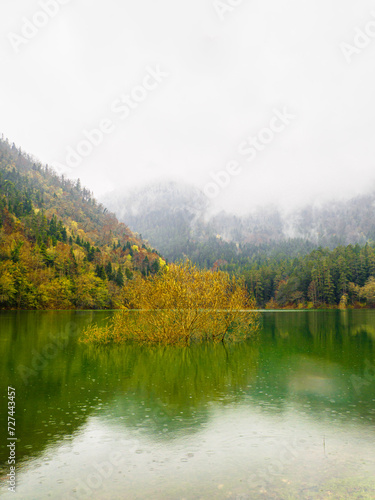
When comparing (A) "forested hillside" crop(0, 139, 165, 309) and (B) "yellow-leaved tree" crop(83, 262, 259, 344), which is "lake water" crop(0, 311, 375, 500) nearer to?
(B) "yellow-leaved tree" crop(83, 262, 259, 344)

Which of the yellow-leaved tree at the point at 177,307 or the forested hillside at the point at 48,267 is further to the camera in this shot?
the forested hillside at the point at 48,267

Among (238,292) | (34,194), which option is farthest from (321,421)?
(34,194)

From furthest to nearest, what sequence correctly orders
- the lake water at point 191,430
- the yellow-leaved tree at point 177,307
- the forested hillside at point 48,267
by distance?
the forested hillside at point 48,267, the yellow-leaved tree at point 177,307, the lake water at point 191,430

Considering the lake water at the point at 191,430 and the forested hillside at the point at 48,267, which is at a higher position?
the forested hillside at the point at 48,267

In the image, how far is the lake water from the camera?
24.6 feet

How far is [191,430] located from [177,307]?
17.8 m

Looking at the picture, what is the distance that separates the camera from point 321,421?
445 inches

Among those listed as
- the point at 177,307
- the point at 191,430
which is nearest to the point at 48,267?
the point at 177,307

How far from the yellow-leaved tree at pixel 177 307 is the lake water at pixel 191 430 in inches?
314

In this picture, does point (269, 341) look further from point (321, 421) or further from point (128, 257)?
point (128, 257)

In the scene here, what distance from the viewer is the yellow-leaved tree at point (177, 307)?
28.7 m

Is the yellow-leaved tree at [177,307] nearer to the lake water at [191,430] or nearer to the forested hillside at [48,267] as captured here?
the lake water at [191,430]

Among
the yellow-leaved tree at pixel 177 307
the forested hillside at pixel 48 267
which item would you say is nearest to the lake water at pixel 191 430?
the yellow-leaved tree at pixel 177 307

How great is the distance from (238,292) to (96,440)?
2290cm
